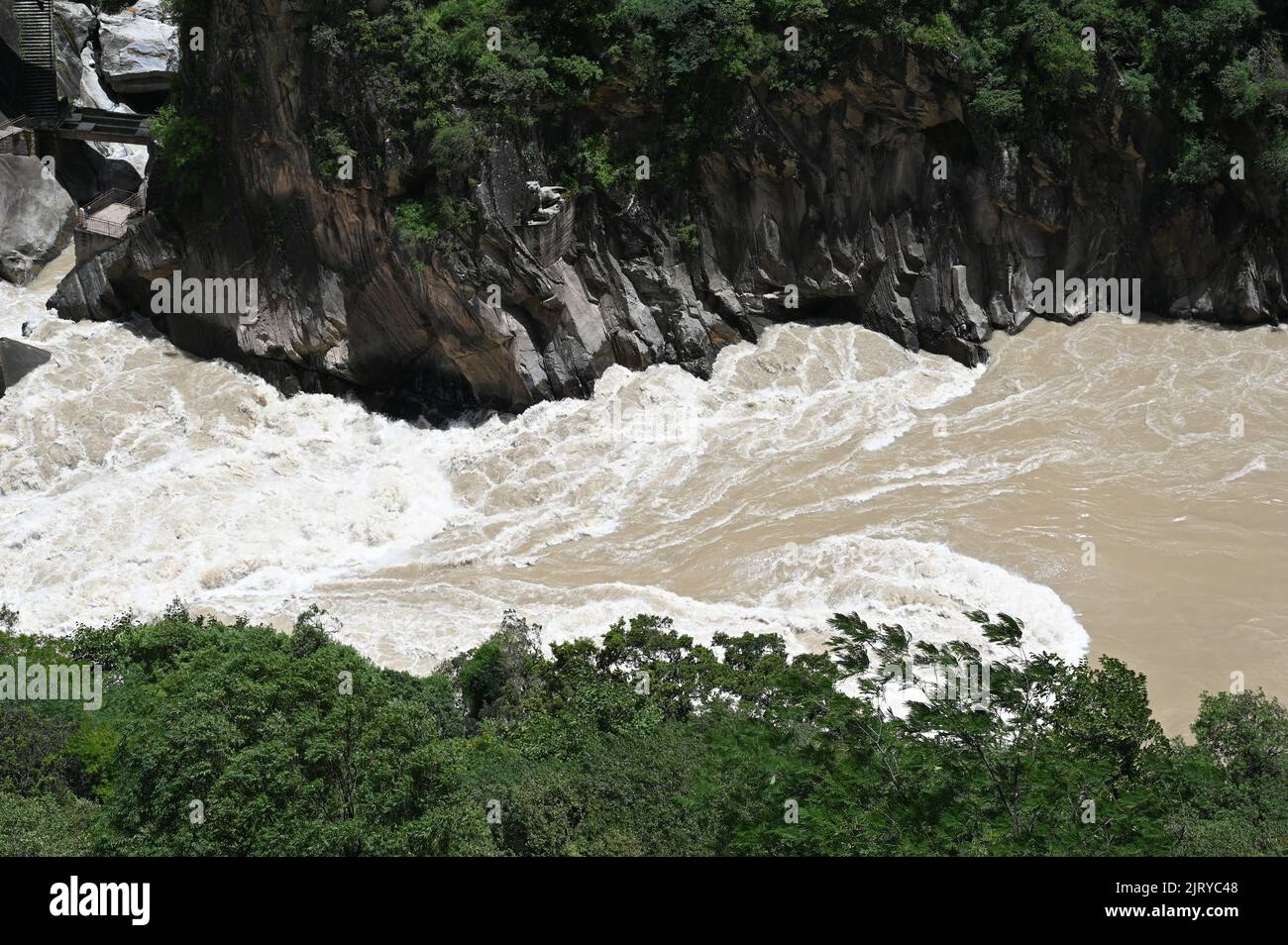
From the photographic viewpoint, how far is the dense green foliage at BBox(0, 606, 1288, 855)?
12734mm

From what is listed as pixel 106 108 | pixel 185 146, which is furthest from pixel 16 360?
pixel 106 108

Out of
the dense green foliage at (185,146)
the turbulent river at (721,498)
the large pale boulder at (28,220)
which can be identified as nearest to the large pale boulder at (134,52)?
the large pale boulder at (28,220)

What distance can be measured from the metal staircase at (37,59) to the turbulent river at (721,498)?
669cm

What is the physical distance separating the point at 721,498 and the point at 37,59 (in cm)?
2591

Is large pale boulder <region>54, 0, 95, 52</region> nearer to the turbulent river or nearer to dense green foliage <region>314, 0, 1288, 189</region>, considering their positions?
the turbulent river

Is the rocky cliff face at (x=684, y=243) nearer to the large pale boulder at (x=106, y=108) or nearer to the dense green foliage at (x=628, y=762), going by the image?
the large pale boulder at (x=106, y=108)

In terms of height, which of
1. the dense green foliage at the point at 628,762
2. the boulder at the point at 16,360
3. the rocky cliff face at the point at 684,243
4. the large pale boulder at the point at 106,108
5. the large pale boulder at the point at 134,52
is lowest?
the dense green foliage at the point at 628,762

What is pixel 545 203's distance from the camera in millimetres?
35062

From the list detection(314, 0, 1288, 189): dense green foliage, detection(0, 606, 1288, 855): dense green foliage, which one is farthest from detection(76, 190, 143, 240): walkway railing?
detection(0, 606, 1288, 855): dense green foliage

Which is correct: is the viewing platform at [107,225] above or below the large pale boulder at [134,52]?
below

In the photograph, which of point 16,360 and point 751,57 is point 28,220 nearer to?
point 16,360

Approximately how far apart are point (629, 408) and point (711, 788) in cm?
2082

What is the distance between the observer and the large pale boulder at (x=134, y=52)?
45125mm
